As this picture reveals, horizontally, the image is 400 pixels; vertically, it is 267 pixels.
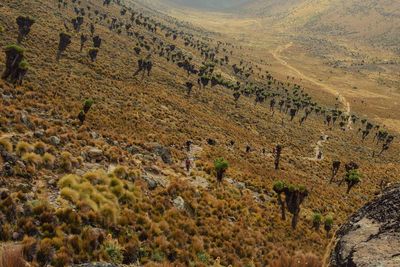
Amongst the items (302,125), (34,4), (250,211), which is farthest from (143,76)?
(250,211)

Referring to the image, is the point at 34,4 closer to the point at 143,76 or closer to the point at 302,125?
the point at 143,76

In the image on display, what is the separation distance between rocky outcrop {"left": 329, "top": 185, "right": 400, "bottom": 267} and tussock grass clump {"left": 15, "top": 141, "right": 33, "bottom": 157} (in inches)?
806

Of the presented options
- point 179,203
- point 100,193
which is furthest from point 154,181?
point 100,193

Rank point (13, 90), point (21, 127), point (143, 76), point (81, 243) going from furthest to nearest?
point (143, 76) → point (13, 90) → point (21, 127) → point (81, 243)

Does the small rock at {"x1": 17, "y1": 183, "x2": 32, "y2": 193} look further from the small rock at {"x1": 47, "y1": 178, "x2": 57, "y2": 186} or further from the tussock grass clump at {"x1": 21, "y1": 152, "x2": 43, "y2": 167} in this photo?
the tussock grass clump at {"x1": 21, "y1": 152, "x2": 43, "y2": 167}

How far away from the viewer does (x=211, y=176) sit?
41969 mm

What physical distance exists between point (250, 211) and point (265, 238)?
17.9ft

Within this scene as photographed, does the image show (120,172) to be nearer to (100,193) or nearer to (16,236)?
(100,193)

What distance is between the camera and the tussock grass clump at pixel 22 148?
901 inches

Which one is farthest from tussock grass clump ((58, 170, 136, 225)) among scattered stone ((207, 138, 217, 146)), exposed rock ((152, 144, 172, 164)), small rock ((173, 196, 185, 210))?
scattered stone ((207, 138, 217, 146))

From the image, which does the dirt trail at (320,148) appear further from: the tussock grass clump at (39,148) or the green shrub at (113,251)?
the green shrub at (113,251)

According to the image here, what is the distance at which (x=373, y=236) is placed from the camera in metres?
6.08

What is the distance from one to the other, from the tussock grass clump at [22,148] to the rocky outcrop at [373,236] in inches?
806

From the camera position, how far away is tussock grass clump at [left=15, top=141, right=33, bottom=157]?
22.9 m
